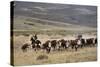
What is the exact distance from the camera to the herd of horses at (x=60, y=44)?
2.08 metres

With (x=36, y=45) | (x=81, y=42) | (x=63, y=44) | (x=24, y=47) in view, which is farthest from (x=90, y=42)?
(x=24, y=47)

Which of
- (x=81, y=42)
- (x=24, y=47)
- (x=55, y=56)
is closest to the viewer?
(x=24, y=47)

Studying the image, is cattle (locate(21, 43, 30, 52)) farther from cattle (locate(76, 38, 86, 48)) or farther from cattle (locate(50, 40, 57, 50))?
cattle (locate(76, 38, 86, 48))

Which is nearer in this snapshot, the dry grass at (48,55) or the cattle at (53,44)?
the dry grass at (48,55)

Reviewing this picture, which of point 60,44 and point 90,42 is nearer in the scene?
point 60,44

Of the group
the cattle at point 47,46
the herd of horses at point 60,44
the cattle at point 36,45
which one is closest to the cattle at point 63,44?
the herd of horses at point 60,44

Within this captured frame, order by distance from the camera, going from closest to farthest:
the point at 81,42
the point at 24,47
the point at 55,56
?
the point at 24,47 < the point at 55,56 < the point at 81,42

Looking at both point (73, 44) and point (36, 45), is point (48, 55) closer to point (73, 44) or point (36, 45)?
point (36, 45)

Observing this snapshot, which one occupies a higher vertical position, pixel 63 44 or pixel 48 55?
pixel 63 44

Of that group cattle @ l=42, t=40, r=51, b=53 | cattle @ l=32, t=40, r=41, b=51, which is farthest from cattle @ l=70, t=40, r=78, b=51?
cattle @ l=32, t=40, r=41, b=51

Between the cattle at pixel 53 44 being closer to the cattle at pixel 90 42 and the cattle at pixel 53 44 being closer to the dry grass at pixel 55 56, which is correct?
the dry grass at pixel 55 56

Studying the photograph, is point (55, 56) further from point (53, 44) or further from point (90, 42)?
point (90, 42)

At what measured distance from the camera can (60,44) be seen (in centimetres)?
219

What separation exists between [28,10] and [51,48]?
1.79ft
